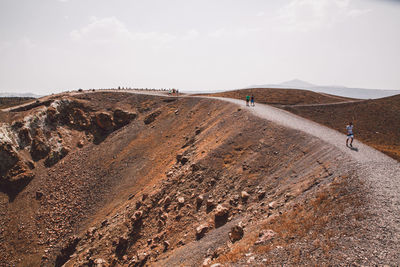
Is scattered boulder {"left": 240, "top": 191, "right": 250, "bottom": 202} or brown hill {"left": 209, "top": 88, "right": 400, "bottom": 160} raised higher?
brown hill {"left": 209, "top": 88, "right": 400, "bottom": 160}

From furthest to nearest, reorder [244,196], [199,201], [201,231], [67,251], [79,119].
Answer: [79,119] < [67,251] < [199,201] < [244,196] < [201,231]

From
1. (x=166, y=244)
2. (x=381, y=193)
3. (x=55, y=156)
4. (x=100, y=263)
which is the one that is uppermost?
(x=381, y=193)

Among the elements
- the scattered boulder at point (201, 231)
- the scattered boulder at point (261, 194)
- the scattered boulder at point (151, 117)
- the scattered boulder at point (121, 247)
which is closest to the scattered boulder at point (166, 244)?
the scattered boulder at point (201, 231)

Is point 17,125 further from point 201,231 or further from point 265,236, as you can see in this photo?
point 265,236

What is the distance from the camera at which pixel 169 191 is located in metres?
17.2

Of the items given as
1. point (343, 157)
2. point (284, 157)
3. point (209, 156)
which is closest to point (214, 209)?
point (209, 156)

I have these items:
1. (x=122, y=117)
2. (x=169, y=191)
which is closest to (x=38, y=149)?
(x=122, y=117)

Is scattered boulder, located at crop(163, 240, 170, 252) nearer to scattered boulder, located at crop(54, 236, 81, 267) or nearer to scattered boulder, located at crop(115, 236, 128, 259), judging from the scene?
scattered boulder, located at crop(115, 236, 128, 259)

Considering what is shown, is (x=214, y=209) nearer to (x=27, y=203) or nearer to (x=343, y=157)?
(x=343, y=157)

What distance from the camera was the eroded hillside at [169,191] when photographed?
8148 mm

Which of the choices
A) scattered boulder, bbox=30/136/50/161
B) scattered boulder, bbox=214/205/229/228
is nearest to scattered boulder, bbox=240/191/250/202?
scattered boulder, bbox=214/205/229/228

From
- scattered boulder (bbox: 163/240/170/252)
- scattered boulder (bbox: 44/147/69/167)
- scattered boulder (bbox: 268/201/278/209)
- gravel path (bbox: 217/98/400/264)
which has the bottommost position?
scattered boulder (bbox: 163/240/170/252)

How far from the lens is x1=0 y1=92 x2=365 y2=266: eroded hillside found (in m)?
8.15

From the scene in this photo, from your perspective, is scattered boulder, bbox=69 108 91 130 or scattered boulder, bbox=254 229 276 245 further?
scattered boulder, bbox=69 108 91 130
